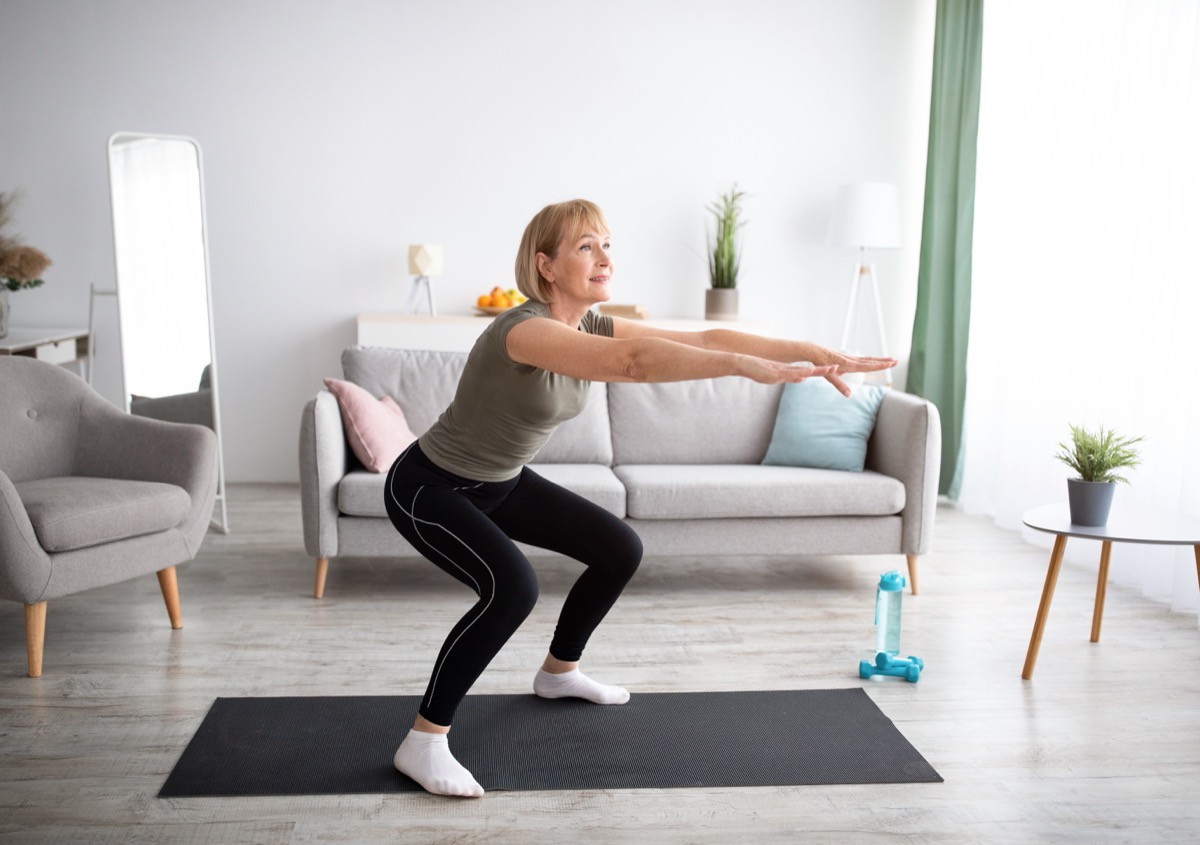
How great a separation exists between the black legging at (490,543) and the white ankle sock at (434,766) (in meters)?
0.05

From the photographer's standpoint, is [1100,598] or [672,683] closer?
[672,683]

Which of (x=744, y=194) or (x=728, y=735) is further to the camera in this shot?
(x=744, y=194)

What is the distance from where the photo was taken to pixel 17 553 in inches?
112

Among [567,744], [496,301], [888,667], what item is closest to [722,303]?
[496,301]

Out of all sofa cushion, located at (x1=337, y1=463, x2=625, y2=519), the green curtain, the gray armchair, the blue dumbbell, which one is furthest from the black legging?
the green curtain

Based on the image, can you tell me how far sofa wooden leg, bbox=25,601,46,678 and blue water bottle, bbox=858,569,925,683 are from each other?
2179 mm

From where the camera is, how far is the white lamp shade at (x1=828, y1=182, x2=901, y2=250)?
17.4 feet

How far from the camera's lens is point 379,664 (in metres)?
3.06

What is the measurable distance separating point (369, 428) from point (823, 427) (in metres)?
1.61

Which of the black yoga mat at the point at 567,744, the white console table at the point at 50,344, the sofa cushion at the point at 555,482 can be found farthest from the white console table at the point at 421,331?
the black yoga mat at the point at 567,744

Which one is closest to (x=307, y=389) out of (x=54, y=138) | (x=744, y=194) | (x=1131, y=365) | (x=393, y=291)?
(x=393, y=291)

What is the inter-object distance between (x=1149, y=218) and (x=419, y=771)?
3.19 meters

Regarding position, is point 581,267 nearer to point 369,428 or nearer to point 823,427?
point 369,428

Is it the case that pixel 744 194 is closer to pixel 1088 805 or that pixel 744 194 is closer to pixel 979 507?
pixel 979 507
